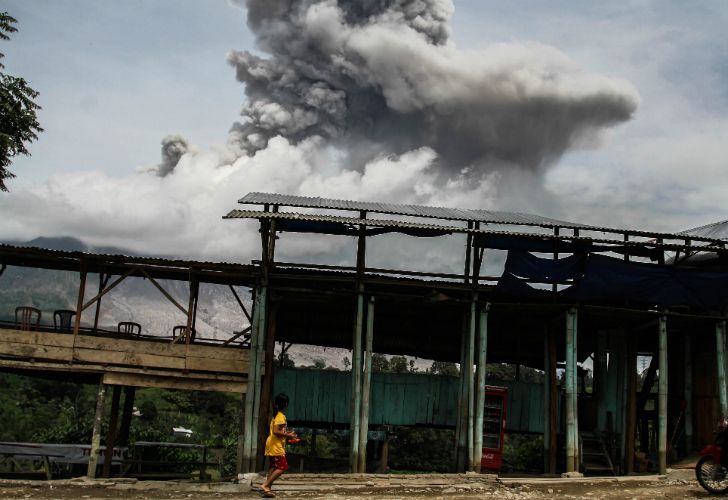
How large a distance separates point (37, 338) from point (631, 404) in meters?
15.7

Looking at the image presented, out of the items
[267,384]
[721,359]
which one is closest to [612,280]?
[721,359]

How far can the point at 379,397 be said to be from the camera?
20.8 meters

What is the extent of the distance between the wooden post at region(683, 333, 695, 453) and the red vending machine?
17.2ft

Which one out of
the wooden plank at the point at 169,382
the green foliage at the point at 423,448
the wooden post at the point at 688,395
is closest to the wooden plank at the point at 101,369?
the wooden plank at the point at 169,382

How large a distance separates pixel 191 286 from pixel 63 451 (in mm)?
7045

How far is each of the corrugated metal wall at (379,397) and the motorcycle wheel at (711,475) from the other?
802 cm

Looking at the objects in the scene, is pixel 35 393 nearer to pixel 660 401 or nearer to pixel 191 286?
pixel 191 286

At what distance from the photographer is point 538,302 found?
1900cm

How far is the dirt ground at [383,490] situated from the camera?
47.6ft

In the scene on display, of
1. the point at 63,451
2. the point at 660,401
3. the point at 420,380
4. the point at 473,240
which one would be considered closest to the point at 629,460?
the point at 660,401

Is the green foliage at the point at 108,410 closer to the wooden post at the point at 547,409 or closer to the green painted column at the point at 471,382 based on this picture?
the wooden post at the point at 547,409

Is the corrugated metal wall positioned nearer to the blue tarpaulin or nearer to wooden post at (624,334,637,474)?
the blue tarpaulin

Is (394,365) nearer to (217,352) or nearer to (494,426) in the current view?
(494,426)

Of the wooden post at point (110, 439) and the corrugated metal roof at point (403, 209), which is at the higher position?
the corrugated metal roof at point (403, 209)
